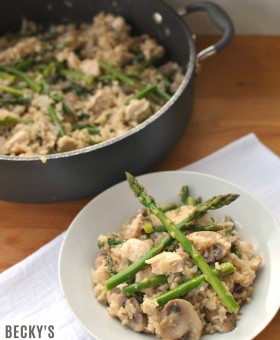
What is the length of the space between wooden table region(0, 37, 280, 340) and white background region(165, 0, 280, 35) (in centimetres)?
3

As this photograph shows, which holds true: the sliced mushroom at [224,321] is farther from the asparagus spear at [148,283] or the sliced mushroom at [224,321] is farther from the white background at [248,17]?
the white background at [248,17]

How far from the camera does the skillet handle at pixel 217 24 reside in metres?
1.58

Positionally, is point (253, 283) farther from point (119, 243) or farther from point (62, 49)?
point (62, 49)

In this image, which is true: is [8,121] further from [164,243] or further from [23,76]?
[164,243]

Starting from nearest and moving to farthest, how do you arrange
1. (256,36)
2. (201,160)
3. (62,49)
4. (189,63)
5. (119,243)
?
(119,243), (189,63), (201,160), (62,49), (256,36)

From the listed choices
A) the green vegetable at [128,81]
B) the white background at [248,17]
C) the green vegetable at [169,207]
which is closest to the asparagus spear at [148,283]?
the green vegetable at [169,207]

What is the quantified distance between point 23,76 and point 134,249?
727mm

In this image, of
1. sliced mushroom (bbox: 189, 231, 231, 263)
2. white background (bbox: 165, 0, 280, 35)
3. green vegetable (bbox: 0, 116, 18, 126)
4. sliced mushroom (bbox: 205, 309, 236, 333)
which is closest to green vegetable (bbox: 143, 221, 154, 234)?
sliced mushroom (bbox: 189, 231, 231, 263)

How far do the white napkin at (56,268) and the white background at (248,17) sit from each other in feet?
1.66

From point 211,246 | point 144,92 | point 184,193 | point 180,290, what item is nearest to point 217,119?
point 144,92

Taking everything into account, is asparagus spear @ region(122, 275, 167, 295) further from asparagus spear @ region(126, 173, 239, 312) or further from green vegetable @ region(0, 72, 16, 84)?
green vegetable @ region(0, 72, 16, 84)

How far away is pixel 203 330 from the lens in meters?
1.20

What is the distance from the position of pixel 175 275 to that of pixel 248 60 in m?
0.94

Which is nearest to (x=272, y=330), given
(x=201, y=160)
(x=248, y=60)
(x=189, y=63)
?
(x=201, y=160)
